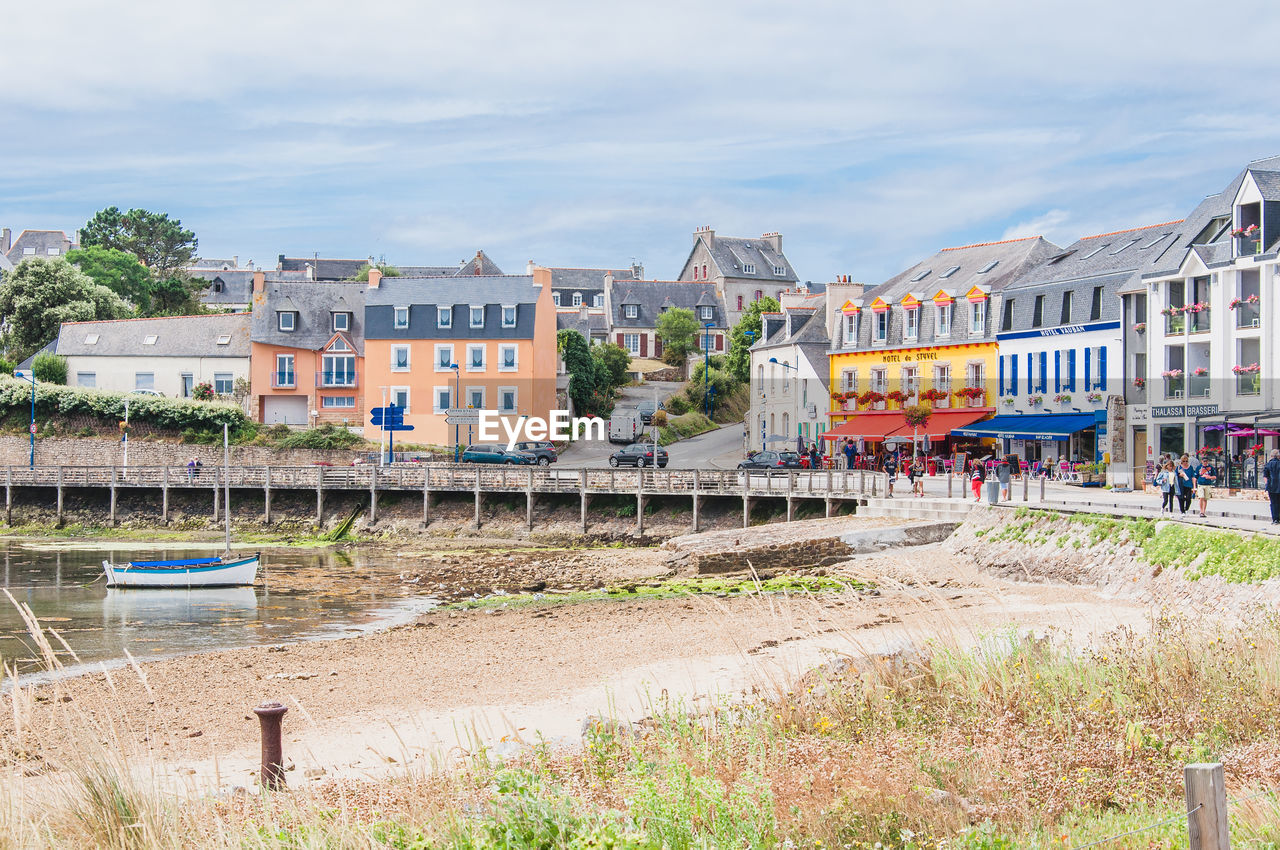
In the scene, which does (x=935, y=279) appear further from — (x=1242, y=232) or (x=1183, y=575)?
(x=1183, y=575)

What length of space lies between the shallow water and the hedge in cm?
1824

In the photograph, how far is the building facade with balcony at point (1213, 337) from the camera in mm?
34844

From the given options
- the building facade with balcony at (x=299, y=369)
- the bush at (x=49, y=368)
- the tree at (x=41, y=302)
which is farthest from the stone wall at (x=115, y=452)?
the tree at (x=41, y=302)

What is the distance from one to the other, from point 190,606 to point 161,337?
38969 mm

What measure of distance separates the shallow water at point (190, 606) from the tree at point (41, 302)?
3482cm

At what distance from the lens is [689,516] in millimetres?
39375

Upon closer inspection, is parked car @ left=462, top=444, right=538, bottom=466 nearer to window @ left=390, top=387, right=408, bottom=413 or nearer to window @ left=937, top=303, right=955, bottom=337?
window @ left=390, top=387, right=408, bottom=413

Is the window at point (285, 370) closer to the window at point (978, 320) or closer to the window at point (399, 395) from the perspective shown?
the window at point (399, 395)

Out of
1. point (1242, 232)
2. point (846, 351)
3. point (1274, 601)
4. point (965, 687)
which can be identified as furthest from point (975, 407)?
point (965, 687)

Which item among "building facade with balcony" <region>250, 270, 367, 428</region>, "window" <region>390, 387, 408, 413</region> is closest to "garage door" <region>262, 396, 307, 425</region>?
"building facade with balcony" <region>250, 270, 367, 428</region>

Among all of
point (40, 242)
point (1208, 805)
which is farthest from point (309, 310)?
point (40, 242)

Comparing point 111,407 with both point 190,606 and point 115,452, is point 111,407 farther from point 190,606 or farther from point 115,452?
point 190,606

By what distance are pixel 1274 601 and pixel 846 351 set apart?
36076 mm

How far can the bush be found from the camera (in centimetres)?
6016
